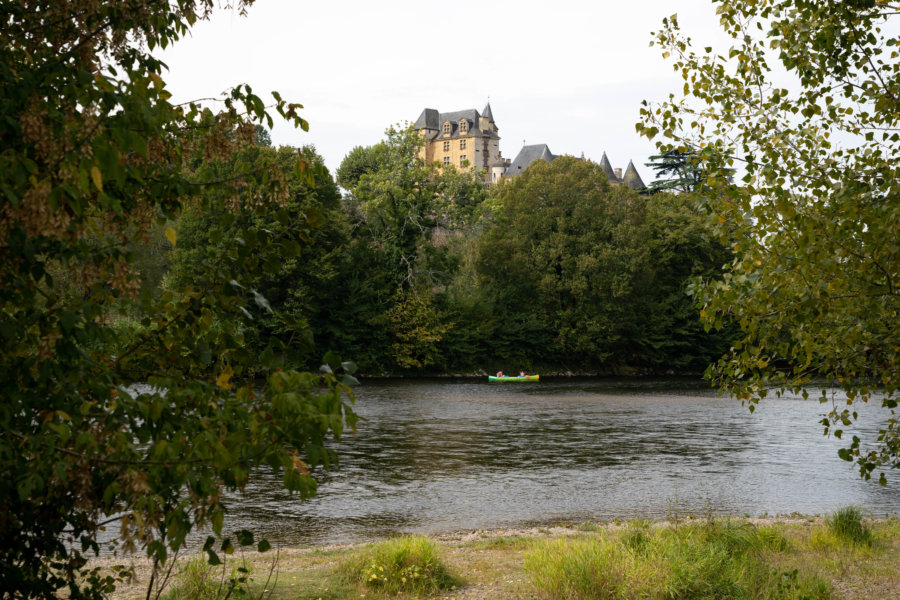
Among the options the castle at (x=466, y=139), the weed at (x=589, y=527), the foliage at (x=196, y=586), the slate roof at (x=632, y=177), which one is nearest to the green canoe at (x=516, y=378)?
the weed at (x=589, y=527)

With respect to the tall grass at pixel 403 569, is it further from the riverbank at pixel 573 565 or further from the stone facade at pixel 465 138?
the stone facade at pixel 465 138

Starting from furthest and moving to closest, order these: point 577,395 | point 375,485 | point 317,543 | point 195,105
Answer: point 577,395 → point 375,485 → point 317,543 → point 195,105

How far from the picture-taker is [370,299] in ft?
177

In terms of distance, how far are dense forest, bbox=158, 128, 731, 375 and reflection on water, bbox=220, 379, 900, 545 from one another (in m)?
19.2

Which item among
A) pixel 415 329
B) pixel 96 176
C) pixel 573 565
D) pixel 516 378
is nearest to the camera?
pixel 96 176

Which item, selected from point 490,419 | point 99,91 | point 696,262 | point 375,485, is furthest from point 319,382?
point 696,262

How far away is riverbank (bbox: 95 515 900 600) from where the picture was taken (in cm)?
723

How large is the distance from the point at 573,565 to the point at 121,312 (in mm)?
4703

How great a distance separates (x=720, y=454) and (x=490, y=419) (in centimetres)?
980

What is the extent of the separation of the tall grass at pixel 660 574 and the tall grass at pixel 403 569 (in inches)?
33.9

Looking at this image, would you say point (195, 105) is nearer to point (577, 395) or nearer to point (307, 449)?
point (307, 449)

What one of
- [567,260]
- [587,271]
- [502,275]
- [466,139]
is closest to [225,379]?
A: [567,260]

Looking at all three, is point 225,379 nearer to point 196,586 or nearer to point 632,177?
point 196,586

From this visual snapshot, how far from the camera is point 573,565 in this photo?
23.5 feet
